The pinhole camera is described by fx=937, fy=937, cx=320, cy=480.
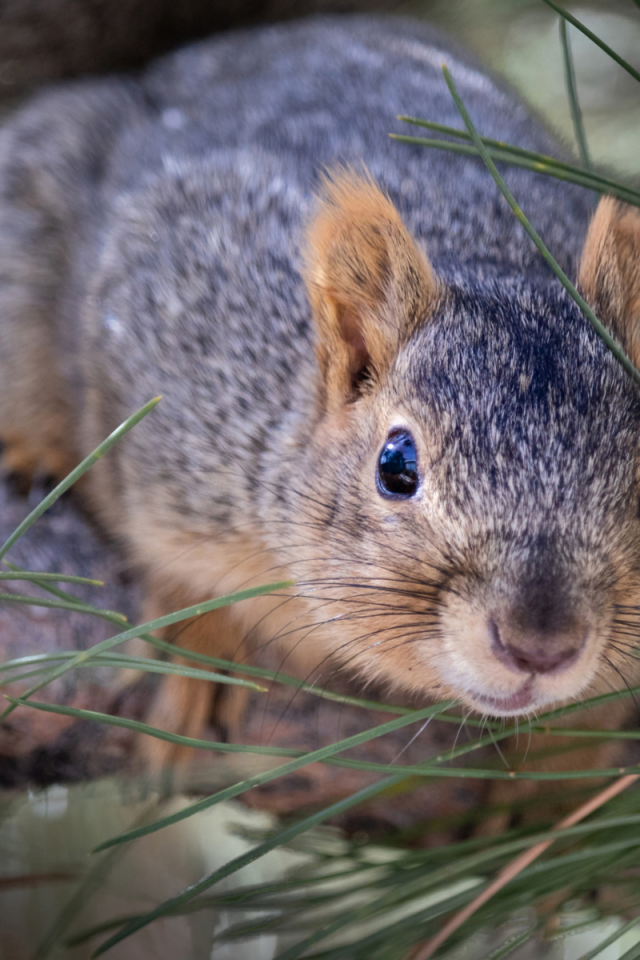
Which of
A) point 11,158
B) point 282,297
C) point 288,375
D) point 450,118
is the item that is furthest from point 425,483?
point 11,158

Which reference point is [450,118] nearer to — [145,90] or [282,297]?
[282,297]

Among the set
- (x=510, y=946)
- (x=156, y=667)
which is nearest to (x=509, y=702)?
(x=510, y=946)

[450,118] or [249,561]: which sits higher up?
[450,118]

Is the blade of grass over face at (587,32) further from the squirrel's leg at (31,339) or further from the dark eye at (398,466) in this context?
the squirrel's leg at (31,339)

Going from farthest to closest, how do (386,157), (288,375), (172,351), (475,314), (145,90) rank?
(145,90)
(386,157)
(172,351)
(288,375)
(475,314)

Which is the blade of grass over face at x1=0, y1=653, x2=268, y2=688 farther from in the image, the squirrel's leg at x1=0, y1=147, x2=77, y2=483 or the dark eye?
the squirrel's leg at x1=0, y1=147, x2=77, y2=483

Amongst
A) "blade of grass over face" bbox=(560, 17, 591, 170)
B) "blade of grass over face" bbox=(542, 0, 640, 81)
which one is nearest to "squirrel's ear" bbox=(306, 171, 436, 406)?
"blade of grass over face" bbox=(560, 17, 591, 170)

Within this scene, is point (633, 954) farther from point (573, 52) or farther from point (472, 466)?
point (573, 52)

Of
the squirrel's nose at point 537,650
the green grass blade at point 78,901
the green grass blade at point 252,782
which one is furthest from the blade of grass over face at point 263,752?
the green grass blade at point 78,901

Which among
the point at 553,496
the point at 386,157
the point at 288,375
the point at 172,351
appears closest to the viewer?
the point at 553,496
